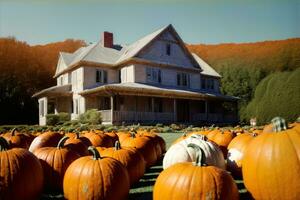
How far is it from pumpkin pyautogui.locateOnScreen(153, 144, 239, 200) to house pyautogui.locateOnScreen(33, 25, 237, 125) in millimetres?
18117

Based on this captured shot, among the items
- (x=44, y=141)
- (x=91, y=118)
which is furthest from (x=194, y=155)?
(x=91, y=118)

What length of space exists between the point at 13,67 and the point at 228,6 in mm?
33649

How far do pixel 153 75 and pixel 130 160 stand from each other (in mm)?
21525

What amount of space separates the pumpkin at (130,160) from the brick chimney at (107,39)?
80.7 ft

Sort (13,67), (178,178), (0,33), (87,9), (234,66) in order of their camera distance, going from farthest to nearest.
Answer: (234,66) < (13,67) < (87,9) < (0,33) < (178,178)

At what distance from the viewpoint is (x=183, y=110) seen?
2864cm

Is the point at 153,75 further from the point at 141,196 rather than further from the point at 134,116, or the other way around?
→ the point at 141,196

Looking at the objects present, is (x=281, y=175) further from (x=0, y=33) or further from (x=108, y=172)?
(x=0, y=33)

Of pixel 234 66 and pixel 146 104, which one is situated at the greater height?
pixel 234 66

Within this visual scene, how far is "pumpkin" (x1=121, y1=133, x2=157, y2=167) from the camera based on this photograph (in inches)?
229

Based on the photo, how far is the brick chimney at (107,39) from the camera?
93.8ft

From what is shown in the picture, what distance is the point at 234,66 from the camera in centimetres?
4638

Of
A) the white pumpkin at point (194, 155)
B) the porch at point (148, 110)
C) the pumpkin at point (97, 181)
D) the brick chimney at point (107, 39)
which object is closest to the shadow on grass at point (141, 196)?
the pumpkin at point (97, 181)

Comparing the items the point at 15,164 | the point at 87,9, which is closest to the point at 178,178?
the point at 15,164
